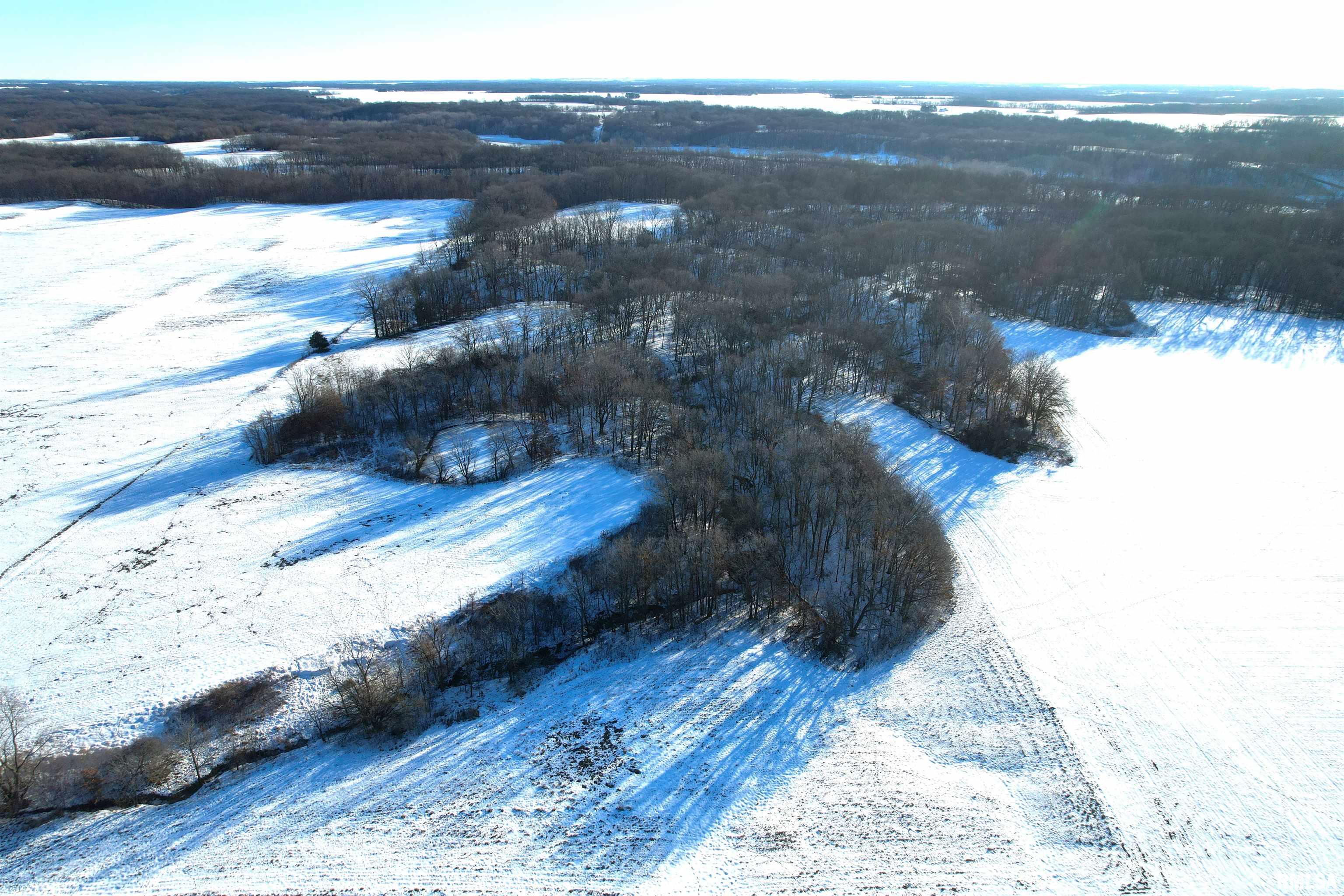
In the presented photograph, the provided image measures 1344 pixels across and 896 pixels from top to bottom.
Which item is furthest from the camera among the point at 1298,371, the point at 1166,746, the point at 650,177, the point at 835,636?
the point at 650,177

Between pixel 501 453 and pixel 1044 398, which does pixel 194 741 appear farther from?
pixel 1044 398

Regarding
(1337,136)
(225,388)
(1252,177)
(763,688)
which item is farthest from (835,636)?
(1337,136)

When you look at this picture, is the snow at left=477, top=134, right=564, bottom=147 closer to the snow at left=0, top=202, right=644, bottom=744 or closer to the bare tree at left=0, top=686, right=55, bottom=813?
the snow at left=0, top=202, right=644, bottom=744

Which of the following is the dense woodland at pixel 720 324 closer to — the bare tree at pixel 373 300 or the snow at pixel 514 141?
the bare tree at pixel 373 300

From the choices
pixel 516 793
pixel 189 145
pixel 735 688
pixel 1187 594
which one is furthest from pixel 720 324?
pixel 189 145

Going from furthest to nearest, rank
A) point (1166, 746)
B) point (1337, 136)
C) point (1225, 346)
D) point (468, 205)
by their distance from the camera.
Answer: point (1337, 136) < point (468, 205) < point (1225, 346) < point (1166, 746)

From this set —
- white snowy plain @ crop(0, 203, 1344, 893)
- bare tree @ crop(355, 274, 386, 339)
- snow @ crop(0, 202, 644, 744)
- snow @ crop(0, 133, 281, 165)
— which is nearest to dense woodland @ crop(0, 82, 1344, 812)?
bare tree @ crop(355, 274, 386, 339)

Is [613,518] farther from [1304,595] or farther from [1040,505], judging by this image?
[1304,595]
